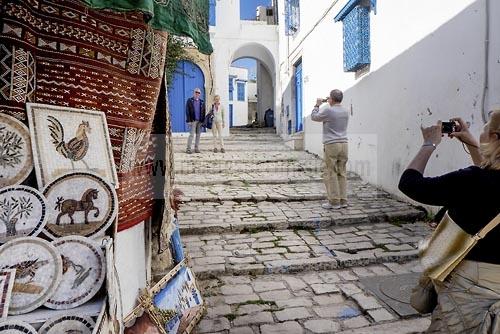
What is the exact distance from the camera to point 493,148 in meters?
1.56

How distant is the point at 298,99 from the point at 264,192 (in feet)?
21.4

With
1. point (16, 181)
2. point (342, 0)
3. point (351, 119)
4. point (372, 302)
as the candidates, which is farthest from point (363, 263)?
point (342, 0)

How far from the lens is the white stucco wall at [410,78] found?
13.7 ft

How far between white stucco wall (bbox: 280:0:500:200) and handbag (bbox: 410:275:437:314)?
9.59 feet

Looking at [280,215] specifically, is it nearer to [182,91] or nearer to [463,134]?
[463,134]

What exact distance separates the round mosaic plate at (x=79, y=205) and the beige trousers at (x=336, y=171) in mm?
3972

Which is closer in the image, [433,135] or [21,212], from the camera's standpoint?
[21,212]

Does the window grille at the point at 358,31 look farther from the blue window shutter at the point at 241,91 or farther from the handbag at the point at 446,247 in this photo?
the blue window shutter at the point at 241,91

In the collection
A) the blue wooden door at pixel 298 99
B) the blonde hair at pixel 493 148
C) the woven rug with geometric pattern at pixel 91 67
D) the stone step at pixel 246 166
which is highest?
the blue wooden door at pixel 298 99

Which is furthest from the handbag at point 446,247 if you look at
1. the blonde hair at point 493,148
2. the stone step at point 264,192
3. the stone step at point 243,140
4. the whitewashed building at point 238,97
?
the whitewashed building at point 238,97

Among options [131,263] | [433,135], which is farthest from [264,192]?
[433,135]

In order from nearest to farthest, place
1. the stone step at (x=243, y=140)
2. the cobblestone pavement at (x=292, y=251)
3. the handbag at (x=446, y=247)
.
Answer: the handbag at (x=446, y=247)
the cobblestone pavement at (x=292, y=251)
the stone step at (x=243, y=140)

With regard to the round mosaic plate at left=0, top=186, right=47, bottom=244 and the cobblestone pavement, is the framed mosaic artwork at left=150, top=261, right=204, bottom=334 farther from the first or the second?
the round mosaic plate at left=0, top=186, right=47, bottom=244

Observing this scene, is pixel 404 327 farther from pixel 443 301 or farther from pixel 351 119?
pixel 351 119
